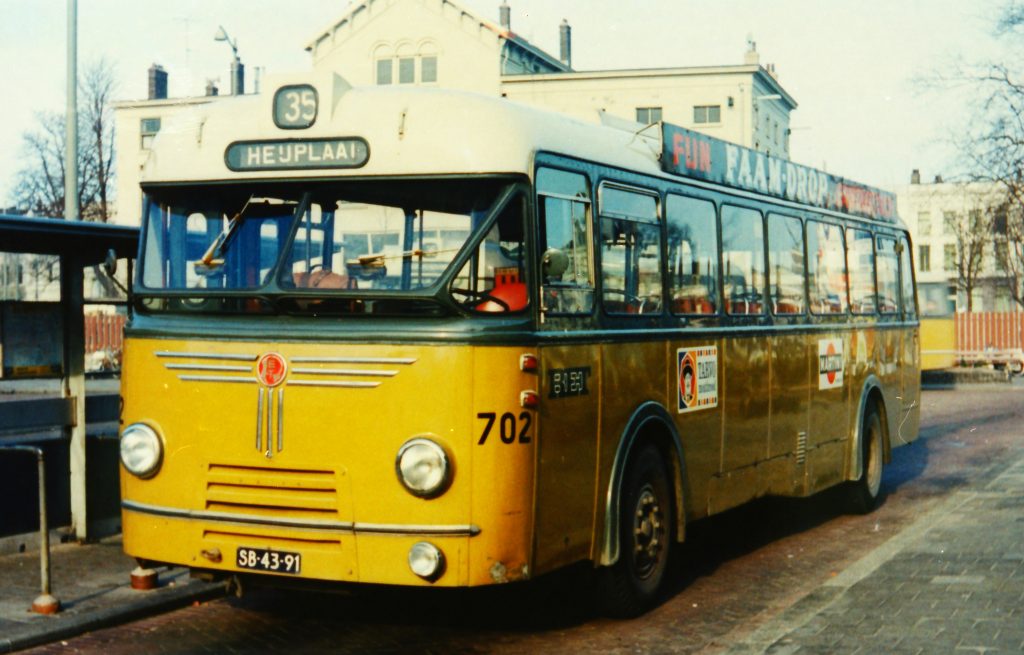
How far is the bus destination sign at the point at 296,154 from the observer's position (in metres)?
7.32

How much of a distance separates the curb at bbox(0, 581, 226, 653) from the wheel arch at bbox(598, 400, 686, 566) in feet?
9.04

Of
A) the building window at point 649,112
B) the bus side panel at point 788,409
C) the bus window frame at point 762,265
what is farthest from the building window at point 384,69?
the bus window frame at point 762,265

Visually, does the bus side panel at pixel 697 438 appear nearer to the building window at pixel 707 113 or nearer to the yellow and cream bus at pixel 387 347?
the yellow and cream bus at pixel 387 347

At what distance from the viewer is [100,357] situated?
1912cm

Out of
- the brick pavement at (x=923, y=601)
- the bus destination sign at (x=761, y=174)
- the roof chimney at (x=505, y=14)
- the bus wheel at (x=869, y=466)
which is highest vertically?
the roof chimney at (x=505, y=14)

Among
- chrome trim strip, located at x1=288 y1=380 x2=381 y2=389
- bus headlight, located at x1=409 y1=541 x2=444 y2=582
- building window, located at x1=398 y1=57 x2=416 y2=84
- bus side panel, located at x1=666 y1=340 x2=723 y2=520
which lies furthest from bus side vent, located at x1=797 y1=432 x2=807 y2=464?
building window, located at x1=398 y1=57 x2=416 y2=84

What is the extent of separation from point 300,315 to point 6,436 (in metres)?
4.10

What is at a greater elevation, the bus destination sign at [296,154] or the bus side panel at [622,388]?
the bus destination sign at [296,154]

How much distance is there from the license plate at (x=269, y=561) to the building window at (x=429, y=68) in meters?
58.9

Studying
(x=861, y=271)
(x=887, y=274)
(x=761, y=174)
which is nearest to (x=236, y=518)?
(x=761, y=174)

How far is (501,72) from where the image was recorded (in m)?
64.3

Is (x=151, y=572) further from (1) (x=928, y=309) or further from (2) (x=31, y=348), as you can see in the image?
(1) (x=928, y=309)

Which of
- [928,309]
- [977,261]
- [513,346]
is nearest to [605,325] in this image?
[513,346]

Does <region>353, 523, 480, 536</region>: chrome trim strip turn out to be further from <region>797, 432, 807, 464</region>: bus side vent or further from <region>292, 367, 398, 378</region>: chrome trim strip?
<region>797, 432, 807, 464</region>: bus side vent
